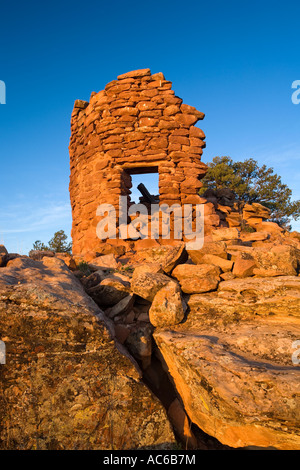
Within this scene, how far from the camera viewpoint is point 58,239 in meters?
10.9

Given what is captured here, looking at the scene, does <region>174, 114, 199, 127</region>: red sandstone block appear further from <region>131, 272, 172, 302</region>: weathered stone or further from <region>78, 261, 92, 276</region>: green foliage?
<region>131, 272, 172, 302</region>: weathered stone

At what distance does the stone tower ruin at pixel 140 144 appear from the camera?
6793mm

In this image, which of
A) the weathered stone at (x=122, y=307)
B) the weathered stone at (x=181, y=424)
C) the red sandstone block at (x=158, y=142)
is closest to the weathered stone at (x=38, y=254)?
the weathered stone at (x=122, y=307)

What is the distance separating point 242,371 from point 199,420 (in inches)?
22.4

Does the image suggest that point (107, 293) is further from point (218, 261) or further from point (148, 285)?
point (218, 261)

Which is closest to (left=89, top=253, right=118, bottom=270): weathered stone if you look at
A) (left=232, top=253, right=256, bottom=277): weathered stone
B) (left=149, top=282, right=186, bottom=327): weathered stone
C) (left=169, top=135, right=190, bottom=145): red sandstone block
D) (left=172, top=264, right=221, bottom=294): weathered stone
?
(left=172, top=264, right=221, bottom=294): weathered stone

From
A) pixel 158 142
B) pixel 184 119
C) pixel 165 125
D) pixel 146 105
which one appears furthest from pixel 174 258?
pixel 146 105

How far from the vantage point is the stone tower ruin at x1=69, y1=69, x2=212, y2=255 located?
6.79 m

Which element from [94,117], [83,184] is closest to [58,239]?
[83,184]

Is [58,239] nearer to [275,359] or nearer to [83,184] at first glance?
[83,184]

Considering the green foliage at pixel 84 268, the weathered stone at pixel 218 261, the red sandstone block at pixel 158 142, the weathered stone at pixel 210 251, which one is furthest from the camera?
the red sandstone block at pixel 158 142

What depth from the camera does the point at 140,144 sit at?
22.5 ft

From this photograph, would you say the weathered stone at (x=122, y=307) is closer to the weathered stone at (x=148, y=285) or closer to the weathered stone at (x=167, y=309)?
the weathered stone at (x=148, y=285)

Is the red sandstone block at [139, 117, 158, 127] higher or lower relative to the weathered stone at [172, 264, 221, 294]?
higher
